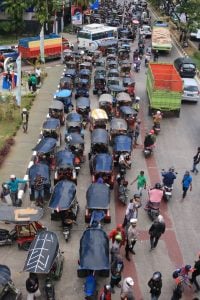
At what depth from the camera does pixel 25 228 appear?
15469 millimetres

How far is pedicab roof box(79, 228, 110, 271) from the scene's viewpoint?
44.0 ft

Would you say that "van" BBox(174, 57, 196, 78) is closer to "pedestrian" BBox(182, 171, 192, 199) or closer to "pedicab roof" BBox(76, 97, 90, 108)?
"pedicab roof" BBox(76, 97, 90, 108)

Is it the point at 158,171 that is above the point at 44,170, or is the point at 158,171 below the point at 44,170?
below

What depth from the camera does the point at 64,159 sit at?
771 inches

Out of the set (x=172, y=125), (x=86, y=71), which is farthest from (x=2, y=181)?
(x=86, y=71)

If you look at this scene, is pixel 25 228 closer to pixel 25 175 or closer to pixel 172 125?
pixel 25 175

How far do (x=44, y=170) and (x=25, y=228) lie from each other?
3.64m

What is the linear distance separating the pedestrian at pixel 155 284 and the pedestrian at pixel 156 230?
2.62 meters

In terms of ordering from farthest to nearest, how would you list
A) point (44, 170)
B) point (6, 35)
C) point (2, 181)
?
point (6, 35), point (2, 181), point (44, 170)

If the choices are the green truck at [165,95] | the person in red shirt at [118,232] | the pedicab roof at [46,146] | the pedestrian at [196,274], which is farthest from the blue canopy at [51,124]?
the pedestrian at [196,274]

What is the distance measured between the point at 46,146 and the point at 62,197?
15.1 feet

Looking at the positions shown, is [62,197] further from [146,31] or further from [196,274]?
[146,31]

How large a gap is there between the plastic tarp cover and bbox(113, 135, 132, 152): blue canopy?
12.6 ft

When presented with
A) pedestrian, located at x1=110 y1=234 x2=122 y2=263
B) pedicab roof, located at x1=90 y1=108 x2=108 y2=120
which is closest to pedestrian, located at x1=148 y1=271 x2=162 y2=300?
pedestrian, located at x1=110 y1=234 x2=122 y2=263
